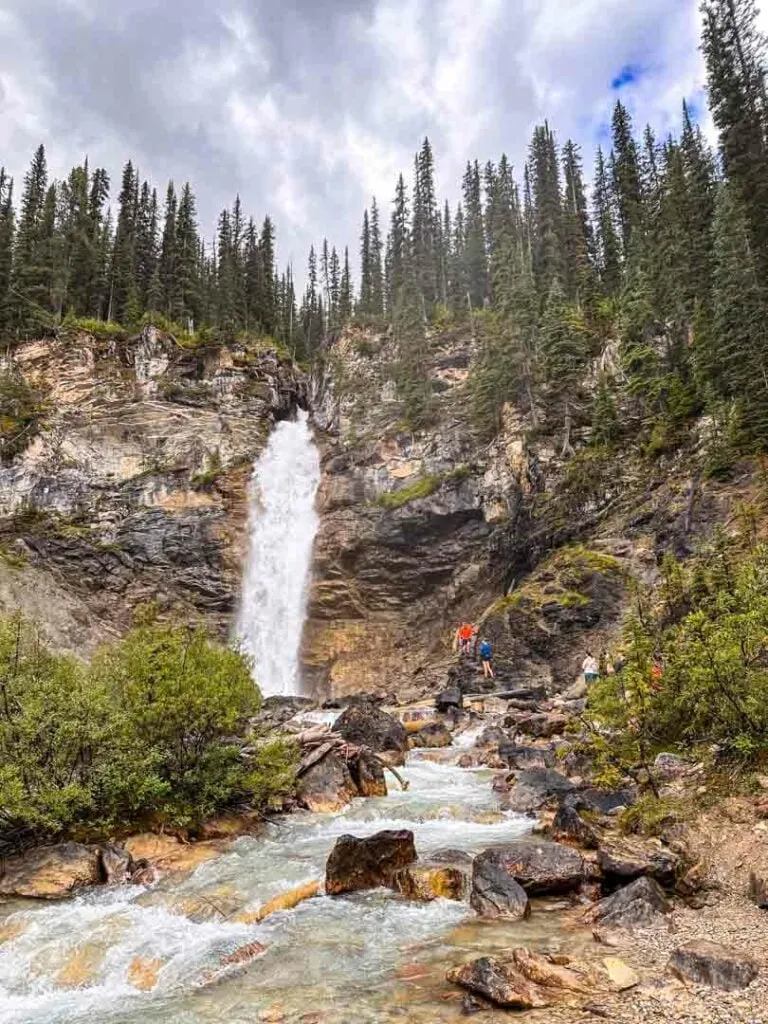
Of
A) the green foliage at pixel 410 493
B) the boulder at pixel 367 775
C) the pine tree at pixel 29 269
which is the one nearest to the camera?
the boulder at pixel 367 775

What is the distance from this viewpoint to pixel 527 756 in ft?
58.0

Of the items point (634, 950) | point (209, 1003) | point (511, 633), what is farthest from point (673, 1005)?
point (511, 633)

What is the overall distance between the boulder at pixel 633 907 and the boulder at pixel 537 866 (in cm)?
76

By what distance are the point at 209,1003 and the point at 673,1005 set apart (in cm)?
478

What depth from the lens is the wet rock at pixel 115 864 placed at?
35.1 ft

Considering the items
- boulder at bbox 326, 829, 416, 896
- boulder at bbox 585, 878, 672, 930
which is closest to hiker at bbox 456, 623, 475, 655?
boulder at bbox 326, 829, 416, 896

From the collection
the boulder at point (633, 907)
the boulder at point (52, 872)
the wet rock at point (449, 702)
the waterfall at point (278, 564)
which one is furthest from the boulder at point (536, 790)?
the waterfall at point (278, 564)

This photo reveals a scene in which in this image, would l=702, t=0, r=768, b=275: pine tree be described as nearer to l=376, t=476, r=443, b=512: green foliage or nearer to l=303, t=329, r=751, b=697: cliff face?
l=303, t=329, r=751, b=697: cliff face

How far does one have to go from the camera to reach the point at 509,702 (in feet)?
89.4

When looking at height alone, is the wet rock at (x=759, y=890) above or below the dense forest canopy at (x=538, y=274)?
below

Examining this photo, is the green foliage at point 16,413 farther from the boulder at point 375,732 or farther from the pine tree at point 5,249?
the boulder at point 375,732

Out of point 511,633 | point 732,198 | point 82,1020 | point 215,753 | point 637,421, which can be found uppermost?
point 732,198

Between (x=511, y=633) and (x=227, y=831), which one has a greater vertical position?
(x=511, y=633)

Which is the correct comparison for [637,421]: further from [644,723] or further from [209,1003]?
[209,1003]
